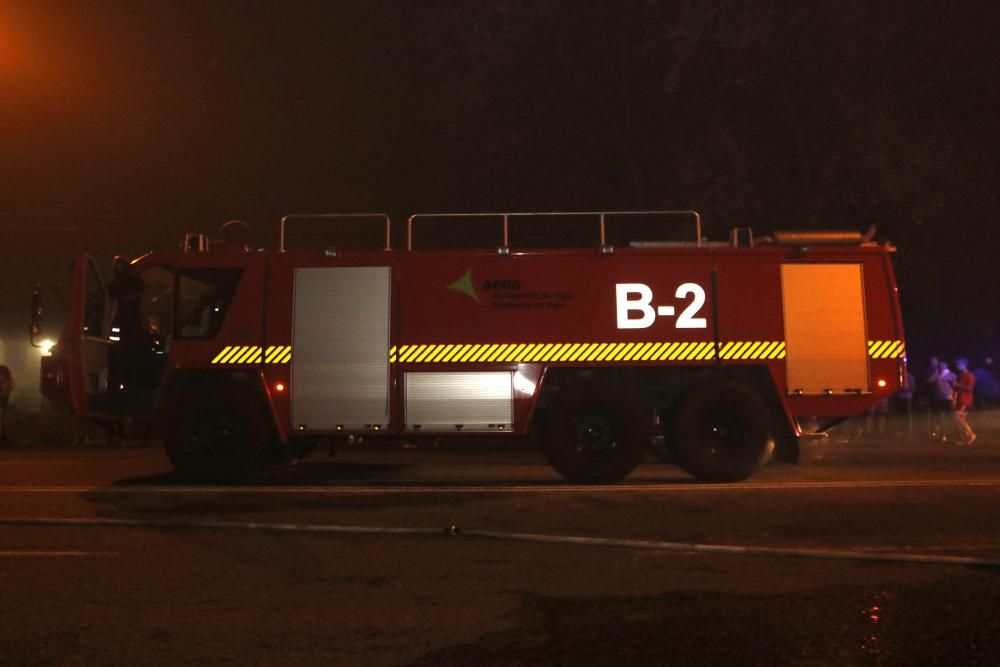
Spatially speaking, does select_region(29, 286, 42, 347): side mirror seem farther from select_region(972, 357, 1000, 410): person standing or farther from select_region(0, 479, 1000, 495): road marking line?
select_region(972, 357, 1000, 410): person standing

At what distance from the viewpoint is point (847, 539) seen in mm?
7031

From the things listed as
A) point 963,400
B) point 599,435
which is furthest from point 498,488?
point 963,400

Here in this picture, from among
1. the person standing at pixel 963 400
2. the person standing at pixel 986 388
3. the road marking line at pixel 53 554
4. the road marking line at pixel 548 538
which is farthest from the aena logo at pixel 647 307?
the person standing at pixel 986 388

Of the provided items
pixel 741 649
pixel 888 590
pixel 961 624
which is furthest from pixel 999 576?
pixel 741 649

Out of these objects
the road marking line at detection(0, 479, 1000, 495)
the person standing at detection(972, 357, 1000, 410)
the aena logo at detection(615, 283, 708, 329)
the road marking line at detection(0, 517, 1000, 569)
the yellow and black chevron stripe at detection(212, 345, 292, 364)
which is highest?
the aena logo at detection(615, 283, 708, 329)

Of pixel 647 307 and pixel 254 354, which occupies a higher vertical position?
pixel 647 307

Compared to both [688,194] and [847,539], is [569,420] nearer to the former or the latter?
[847,539]

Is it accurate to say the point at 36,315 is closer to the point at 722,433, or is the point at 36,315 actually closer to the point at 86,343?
the point at 86,343

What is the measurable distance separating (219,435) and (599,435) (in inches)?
172

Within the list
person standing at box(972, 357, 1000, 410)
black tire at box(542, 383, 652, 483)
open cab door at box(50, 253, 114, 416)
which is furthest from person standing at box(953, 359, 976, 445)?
open cab door at box(50, 253, 114, 416)

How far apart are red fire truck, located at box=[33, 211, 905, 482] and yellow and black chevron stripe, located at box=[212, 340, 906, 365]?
0.02 metres

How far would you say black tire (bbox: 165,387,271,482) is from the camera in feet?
34.2

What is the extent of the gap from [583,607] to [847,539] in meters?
2.82

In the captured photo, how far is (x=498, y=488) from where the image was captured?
1001cm
